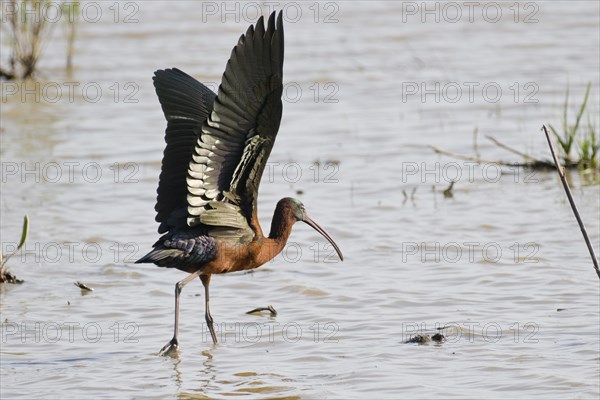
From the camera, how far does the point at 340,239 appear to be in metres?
8.66

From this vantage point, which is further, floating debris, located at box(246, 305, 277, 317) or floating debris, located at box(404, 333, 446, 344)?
floating debris, located at box(246, 305, 277, 317)

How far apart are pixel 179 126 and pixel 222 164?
0.56 metres

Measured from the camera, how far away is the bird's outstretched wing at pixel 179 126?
644cm

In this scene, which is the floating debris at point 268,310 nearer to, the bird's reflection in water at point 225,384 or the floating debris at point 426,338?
the bird's reflection in water at point 225,384

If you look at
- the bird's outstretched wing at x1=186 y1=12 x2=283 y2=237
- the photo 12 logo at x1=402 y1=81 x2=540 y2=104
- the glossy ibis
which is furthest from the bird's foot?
the photo 12 logo at x1=402 y1=81 x2=540 y2=104

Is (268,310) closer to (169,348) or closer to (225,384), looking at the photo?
(169,348)

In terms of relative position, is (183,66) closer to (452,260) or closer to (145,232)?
(145,232)

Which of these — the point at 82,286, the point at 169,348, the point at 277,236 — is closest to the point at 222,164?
the point at 277,236

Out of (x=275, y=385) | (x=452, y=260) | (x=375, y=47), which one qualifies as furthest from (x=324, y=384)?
(x=375, y=47)

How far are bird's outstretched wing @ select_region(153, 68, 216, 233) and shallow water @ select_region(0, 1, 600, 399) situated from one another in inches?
34.5

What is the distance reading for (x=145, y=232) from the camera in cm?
888

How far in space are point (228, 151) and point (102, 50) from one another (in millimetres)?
11107

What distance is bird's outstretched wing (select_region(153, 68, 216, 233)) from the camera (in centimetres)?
644

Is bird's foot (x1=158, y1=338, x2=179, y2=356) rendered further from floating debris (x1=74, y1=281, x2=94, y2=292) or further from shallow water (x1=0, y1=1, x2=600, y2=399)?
floating debris (x1=74, y1=281, x2=94, y2=292)
